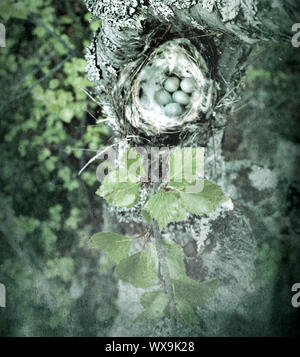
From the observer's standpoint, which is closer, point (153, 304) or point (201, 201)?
point (201, 201)

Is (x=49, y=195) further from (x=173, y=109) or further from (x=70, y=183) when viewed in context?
(x=173, y=109)

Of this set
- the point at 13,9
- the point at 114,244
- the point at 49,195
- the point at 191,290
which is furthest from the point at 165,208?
the point at 13,9

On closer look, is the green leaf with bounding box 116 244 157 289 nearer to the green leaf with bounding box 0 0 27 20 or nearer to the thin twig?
the thin twig

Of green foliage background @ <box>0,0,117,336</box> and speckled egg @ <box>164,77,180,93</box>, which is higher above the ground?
speckled egg @ <box>164,77,180,93</box>

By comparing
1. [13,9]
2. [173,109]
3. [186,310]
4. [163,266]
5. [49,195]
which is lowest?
[186,310]

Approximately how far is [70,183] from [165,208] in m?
0.39

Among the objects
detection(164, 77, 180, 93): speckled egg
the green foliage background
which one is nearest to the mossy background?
the green foliage background

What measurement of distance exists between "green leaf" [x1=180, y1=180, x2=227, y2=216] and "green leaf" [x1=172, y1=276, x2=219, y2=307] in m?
0.26

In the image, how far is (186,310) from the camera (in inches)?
35.1

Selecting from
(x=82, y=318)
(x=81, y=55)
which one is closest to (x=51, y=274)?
(x=82, y=318)

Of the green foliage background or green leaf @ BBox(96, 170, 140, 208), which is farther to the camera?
the green foliage background

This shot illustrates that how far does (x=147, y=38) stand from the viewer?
809mm

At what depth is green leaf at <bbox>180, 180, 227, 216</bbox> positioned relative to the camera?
763 mm

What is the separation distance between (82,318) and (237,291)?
0.57 metres
